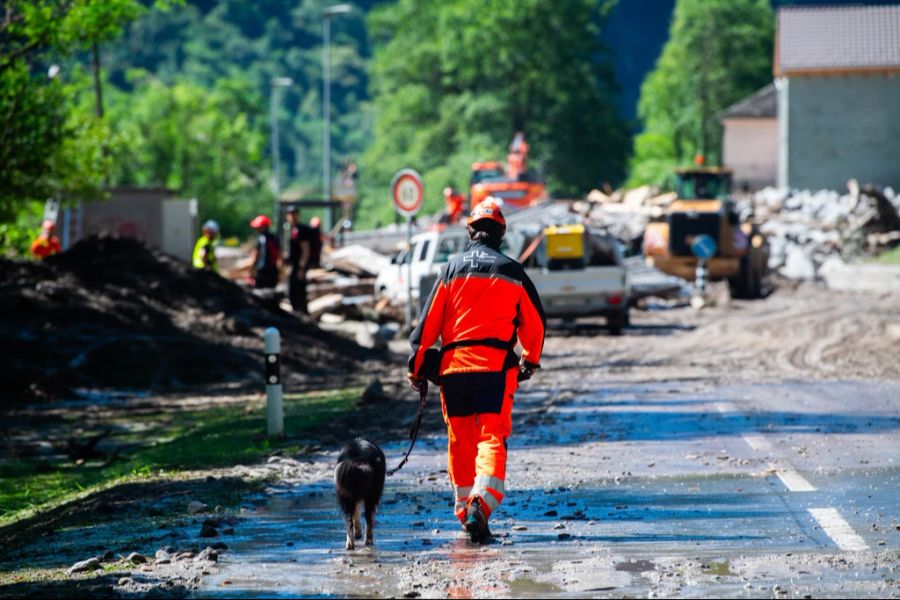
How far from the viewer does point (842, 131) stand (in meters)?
67.6

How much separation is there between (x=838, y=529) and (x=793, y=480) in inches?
85.2

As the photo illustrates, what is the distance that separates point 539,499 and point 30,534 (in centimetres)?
318

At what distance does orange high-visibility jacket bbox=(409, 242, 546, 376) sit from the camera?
9469 millimetres

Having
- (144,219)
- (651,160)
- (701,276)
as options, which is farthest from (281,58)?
(701,276)

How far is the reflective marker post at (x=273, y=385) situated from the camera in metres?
14.9

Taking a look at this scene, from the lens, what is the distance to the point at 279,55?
192 m

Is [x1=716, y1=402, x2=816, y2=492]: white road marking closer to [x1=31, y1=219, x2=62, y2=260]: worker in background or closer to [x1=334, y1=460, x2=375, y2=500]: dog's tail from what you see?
[x1=334, y1=460, x2=375, y2=500]: dog's tail

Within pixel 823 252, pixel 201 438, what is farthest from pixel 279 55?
pixel 201 438

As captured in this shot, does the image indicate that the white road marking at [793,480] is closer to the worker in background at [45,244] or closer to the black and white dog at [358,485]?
the black and white dog at [358,485]

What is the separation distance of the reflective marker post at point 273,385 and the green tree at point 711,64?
305 ft

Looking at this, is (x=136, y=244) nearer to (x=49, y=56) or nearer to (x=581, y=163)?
(x=49, y=56)

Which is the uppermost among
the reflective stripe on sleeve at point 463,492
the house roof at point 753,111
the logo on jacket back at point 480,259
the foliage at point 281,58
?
the foliage at point 281,58

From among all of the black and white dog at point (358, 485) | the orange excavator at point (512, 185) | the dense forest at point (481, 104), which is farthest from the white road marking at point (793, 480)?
the orange excavator at point (512, 185)

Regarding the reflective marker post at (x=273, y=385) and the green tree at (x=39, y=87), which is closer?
the reflective marker post at (x=273, y=385)
